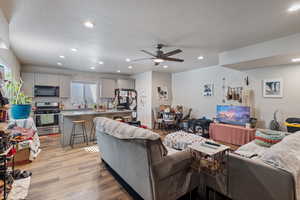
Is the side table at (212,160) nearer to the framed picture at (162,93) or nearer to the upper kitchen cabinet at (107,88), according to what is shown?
the framed picture at (162,93)

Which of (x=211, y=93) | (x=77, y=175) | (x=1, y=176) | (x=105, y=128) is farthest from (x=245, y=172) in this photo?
(x=211, y=93)

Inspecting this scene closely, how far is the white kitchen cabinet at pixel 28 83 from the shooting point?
518 cm

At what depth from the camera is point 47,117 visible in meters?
5.40

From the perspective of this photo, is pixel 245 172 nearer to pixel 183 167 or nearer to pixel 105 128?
pixel 183 167

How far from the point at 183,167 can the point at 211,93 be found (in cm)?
436

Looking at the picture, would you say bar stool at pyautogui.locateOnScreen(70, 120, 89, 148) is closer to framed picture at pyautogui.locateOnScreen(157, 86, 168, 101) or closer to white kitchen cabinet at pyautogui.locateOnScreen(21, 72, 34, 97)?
white kitchen cabinet at pyautogui.locateOnScreen(21, 72, 34, 97)

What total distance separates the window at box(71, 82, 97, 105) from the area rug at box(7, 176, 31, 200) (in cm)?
444

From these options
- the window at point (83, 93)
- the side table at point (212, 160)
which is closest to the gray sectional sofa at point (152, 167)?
the side table at point (212, 160)

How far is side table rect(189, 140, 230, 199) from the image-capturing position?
1.65 meters

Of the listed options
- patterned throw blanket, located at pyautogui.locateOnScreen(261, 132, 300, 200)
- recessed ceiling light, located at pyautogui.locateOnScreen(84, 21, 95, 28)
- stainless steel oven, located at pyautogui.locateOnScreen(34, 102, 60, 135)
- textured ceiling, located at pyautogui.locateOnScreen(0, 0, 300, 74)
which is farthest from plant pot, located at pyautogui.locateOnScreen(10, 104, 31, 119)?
stainless steel oven, located at pyautogui.locateOnScreen(34, 102, 60, 135)

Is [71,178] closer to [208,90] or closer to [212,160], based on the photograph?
[212,160]

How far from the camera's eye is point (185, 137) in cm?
268

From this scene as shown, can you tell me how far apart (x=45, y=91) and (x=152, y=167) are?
5.88m

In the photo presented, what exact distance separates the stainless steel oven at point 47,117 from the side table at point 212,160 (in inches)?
227
